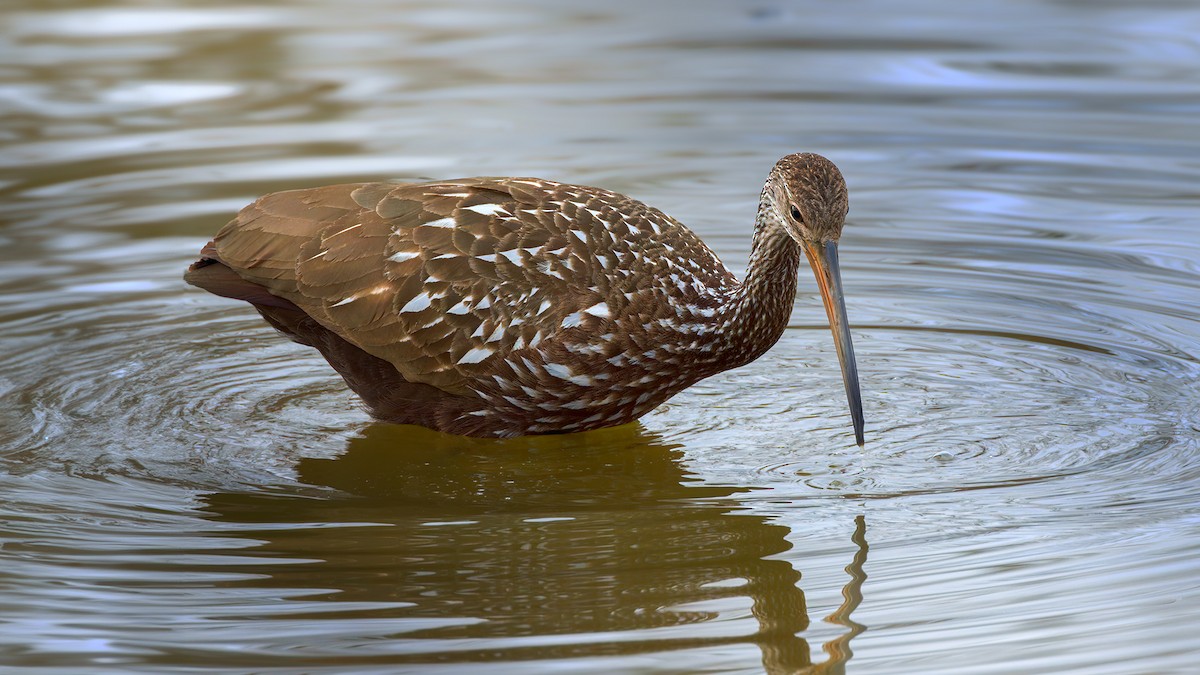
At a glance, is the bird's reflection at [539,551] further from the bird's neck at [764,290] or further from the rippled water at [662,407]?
the bird's neck at [764,290]

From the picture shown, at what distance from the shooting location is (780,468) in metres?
7.51

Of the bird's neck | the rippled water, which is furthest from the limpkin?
the rippled water

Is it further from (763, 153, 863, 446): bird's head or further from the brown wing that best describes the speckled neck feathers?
(763, 153, 863, 446): bird's head

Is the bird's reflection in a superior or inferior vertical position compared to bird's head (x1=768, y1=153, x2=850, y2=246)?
inferior

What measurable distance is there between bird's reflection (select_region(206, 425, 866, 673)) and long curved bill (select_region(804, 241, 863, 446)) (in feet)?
2.07

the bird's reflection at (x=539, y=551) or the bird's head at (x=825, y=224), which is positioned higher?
the bird's head at (x=825, y=224)

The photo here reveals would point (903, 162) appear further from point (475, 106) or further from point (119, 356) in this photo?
point (119, 356)

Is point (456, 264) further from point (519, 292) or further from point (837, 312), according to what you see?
point (837, 312)

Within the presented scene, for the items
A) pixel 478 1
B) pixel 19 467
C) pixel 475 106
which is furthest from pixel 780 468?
pixel 478 1

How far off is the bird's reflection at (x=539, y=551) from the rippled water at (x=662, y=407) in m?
0.02

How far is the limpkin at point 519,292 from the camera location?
7.59 m

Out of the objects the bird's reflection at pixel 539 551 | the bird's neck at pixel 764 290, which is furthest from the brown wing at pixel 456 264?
the bird's reflection at pixel 539 551

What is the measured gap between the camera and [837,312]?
7320 mm

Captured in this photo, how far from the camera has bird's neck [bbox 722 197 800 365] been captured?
7781 millimetres
